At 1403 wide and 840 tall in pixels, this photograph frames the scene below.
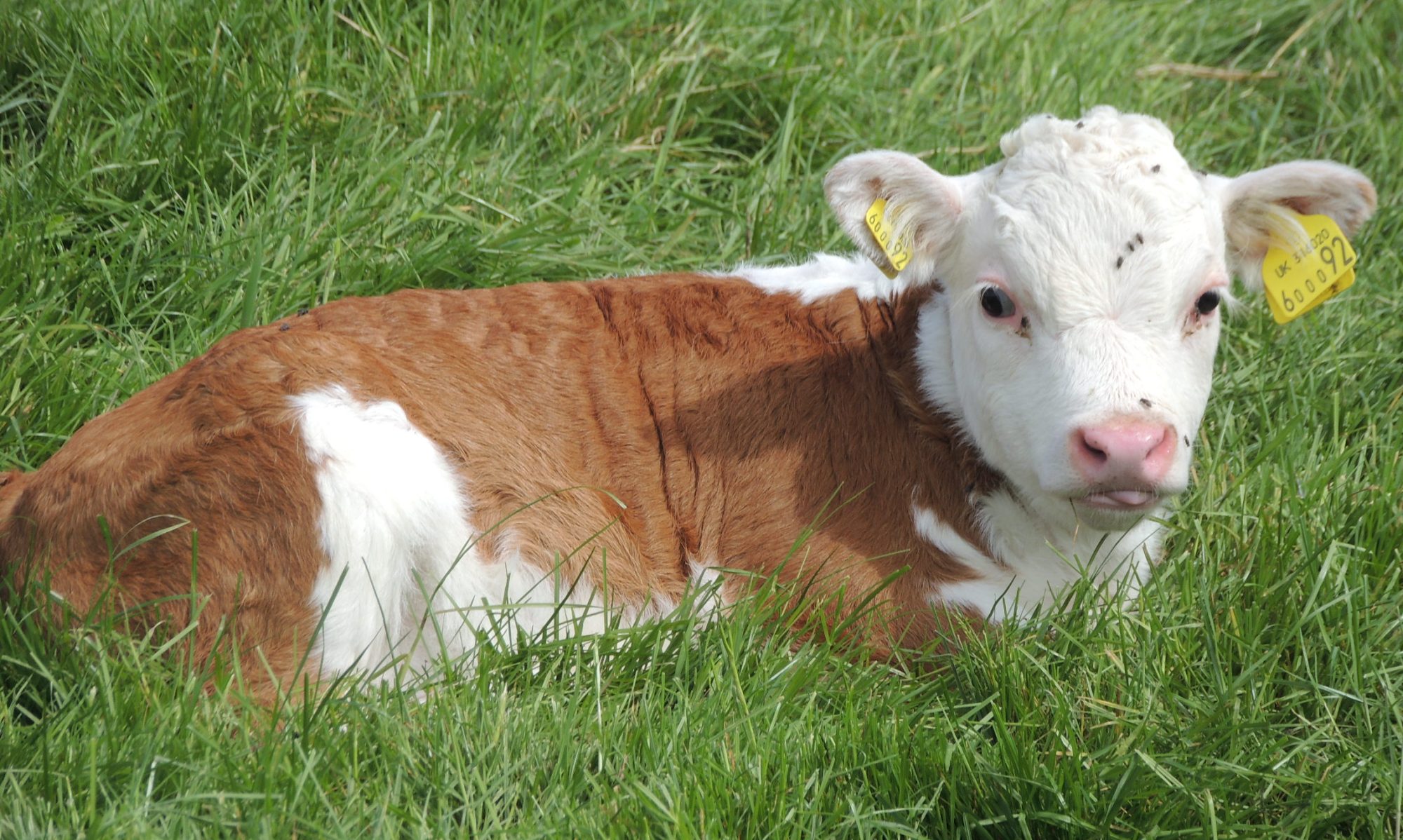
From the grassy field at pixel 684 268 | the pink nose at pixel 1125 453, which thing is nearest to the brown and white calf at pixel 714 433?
the pink nose at pixel 1125 453

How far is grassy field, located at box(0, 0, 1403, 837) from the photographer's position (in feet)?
10.4

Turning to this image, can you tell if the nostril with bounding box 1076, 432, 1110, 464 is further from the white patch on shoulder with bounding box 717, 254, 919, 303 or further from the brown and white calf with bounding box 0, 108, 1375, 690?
the white patch on shoulder with bounding box 717, 254, 919, 303

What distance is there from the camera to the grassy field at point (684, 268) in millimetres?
3184

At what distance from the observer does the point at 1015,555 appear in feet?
13.7

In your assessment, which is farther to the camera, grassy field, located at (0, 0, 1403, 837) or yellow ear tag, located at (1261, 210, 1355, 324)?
yellow ear tag, located at (1261, 210, 1355, 324)

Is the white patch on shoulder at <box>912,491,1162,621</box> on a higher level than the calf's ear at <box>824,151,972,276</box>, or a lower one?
lower

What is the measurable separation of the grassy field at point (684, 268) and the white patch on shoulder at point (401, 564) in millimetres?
235

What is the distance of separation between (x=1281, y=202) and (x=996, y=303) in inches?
40.0

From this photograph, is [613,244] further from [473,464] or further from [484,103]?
[473,464]

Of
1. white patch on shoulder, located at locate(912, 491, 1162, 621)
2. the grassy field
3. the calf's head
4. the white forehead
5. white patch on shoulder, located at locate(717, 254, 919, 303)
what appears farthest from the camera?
white patch on shoulder, located at locate(717, 254, 919, 303)

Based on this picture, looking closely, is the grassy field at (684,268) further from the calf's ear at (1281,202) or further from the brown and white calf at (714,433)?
the calf's ear at (1281,202)

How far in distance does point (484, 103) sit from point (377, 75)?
0.46 metres

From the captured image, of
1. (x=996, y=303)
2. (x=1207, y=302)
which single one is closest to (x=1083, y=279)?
(x=996, y=303)

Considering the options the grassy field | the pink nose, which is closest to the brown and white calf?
the pink nose
